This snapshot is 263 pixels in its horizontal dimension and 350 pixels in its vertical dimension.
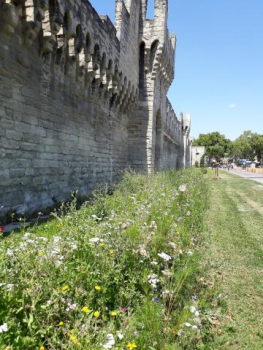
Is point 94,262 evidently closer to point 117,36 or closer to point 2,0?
point 2,0

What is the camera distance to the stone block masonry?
5461mm

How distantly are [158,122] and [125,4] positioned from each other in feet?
20.5

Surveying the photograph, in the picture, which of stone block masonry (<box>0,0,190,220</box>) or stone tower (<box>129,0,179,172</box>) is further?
stone tower (<box>129,0,179,172</box>)

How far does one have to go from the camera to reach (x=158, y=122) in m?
16.2

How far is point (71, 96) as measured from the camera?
306 inches

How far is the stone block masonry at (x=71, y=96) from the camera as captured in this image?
546 cm

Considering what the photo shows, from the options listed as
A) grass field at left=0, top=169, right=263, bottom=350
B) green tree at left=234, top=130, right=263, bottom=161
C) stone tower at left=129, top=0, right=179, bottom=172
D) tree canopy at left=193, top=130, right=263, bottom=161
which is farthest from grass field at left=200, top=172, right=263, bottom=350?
green tree at left=234, top=130, right=263, bottom=161

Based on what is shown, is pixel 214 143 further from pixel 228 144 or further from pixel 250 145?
pixel 250 145

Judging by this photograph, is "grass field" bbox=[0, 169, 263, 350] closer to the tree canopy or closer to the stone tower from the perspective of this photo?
the stone tower

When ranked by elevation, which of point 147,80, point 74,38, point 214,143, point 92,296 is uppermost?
point 214,143

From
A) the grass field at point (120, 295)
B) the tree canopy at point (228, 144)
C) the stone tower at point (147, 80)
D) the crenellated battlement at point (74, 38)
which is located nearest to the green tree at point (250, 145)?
the tree canopy at point (228, 144)

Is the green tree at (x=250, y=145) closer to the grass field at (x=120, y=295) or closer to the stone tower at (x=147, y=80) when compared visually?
the stone tower at (x=147, y=80)

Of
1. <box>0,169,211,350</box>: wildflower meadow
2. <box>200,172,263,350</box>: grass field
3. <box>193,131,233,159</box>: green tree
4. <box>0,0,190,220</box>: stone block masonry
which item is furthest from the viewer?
<box>193,131,233,159</box>: green tree

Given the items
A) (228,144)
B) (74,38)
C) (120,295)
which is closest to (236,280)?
(120,295)
